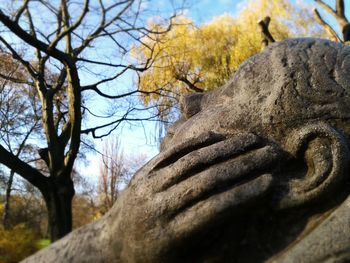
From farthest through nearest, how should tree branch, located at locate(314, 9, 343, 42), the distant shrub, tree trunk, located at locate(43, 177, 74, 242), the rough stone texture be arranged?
tree branch, located at locate(314, 9, 343, 42) → the distant shrub → tree trunk, located at locate(43, 177, 74, 242) → the rough stone texture

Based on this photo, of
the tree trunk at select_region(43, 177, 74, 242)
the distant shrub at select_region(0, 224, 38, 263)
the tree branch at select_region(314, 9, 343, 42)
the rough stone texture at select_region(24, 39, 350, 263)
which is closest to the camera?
the rough stone texture at select_region(24, 39, 350, 263)

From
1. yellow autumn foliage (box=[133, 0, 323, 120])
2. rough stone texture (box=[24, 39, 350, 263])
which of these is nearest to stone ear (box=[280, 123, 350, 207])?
rough stone texture (box=[24, 39, 350, 263])

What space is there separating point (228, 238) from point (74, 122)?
7.85 metres

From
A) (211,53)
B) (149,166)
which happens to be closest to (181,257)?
(149,166)

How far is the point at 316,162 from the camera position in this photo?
5.62 ft

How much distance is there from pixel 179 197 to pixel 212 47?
15.5 meters

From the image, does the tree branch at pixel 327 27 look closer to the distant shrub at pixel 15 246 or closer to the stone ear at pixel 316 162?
the distant shrub at pixel 15 246

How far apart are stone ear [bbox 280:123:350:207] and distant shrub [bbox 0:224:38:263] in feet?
40.5

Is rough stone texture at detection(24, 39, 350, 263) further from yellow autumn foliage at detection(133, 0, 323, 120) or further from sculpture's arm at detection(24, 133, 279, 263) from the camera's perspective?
yellow autumn foliage at detection(133, 0, 323, 120)

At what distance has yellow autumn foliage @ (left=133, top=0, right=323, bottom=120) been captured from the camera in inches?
547

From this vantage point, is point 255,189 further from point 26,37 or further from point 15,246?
point 15,246

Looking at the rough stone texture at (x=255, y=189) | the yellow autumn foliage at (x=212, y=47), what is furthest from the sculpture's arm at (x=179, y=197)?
the yellow autumn foliage at (x=212, y=47)

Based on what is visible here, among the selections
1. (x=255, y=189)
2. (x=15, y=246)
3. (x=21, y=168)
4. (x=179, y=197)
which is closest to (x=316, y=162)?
(x=255, y=189)

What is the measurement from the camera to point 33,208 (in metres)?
26.9
